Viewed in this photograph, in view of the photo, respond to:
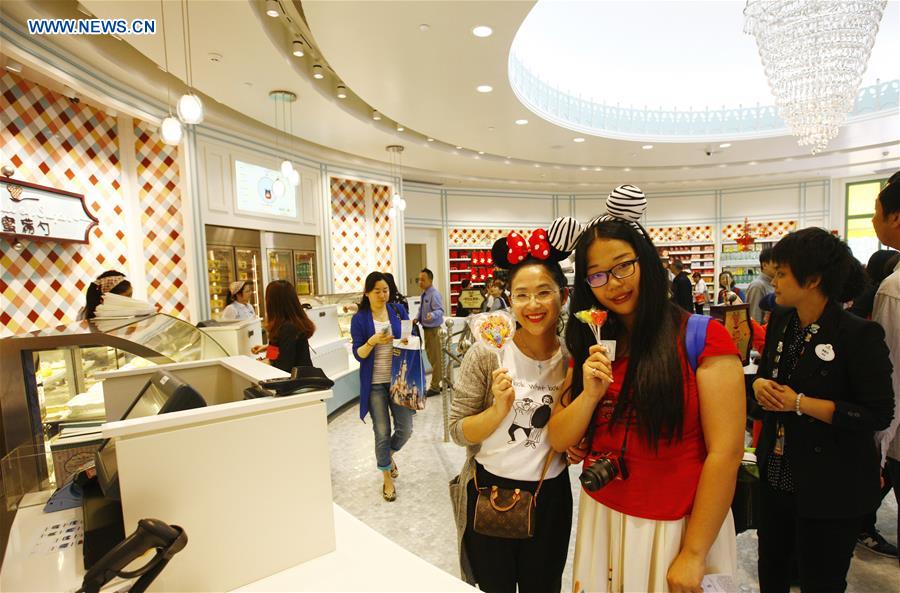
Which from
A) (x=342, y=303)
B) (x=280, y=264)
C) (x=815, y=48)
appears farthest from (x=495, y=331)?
(x=280, y=264)

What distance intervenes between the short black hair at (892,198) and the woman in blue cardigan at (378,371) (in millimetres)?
2855

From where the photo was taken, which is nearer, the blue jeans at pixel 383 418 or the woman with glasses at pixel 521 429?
the woman with glasses at pixel 521 429

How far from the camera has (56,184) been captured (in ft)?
14.7

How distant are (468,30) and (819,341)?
393 cm

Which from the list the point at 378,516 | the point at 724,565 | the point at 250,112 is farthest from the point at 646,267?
the point at 250,112

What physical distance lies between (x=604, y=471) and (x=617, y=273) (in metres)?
0.57

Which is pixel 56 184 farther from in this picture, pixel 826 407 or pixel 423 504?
pixel 826 407

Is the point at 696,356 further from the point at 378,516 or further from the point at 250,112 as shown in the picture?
the point at 250,112

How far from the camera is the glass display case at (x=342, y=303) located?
244 inches

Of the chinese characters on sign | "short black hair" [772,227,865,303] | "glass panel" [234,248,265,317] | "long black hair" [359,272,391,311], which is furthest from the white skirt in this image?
"glass panel" [234,248,265,317]

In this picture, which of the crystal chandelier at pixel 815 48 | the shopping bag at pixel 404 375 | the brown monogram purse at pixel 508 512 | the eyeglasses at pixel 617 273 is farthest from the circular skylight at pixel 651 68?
the brown monogram purse at pixel 508 512

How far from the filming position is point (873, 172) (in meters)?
10.8

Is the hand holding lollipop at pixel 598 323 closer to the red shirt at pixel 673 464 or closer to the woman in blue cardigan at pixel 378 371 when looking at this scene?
the red shirt at pixel 673 464

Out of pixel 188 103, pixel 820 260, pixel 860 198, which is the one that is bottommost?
pixel 820 260
